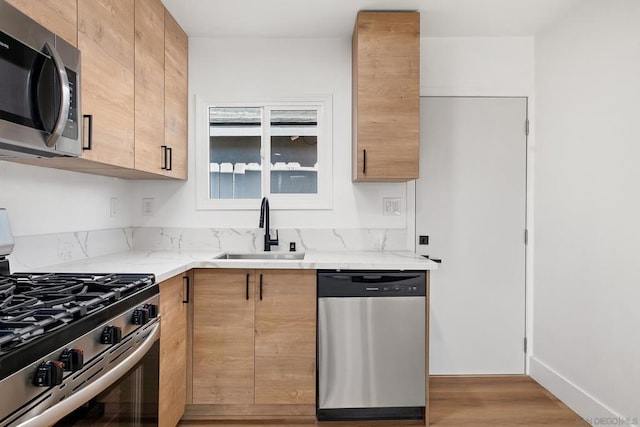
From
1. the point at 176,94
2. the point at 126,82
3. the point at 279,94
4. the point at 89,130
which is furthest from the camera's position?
the point at 279,94

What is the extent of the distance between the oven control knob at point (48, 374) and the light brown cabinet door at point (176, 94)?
1.63m

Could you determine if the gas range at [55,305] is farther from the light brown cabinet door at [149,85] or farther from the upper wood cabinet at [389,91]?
the upper wood cabinet at [389,91]

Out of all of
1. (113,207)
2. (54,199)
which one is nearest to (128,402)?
(54,199)

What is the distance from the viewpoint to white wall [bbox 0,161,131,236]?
177 cm

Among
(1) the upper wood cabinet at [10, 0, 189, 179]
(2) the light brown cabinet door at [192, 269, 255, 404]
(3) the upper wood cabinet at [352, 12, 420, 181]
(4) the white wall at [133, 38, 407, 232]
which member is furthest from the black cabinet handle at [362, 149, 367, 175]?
(1) the upper wood cabinet at [10, 0, 189, 179]

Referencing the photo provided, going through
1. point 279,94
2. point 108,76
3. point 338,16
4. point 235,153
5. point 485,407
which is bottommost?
point 485,407

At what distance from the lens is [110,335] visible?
125cm

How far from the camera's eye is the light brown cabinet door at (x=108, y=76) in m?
1.61

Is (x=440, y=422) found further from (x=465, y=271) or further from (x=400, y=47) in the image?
(x=400, y=47)

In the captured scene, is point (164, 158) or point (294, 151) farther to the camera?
point (294, 151)

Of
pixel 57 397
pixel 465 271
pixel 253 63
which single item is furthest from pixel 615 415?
pixel 253 63

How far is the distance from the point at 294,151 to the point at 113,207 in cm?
129

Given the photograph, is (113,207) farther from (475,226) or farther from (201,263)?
(475,226)

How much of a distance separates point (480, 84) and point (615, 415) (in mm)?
2198
